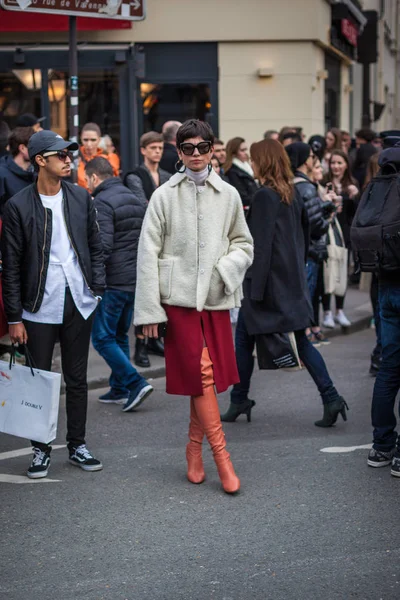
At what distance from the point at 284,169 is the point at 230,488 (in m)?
2.27

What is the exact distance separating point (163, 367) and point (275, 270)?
2.63 m

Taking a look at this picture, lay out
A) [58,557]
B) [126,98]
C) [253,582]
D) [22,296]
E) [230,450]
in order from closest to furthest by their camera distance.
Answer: [253,582] < [58,557] < [22,296] < [230,450] < [126,98]

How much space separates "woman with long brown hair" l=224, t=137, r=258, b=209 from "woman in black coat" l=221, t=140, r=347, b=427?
4173mm

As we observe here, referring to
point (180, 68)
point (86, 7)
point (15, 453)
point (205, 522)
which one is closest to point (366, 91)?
point (180, 68)

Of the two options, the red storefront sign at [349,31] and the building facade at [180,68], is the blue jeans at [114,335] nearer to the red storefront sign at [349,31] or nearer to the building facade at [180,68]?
the building facade at [180,68]

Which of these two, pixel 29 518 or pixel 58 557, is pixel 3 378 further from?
pixel 58 557

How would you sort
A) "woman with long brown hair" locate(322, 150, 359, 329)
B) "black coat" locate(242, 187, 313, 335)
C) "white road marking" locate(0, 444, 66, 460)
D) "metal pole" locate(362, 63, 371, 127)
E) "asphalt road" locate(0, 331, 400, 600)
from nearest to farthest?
"asphalt road" locate(0, 331, 400, 600) → "white road marking" locate(0, 444, 66, 460) → "black coat" locate(242, 187, 313, 335) → "woman with long brown hair" locate(322, 150, 359, 329) → "metal pole" locate(362, 63, 371, 127)

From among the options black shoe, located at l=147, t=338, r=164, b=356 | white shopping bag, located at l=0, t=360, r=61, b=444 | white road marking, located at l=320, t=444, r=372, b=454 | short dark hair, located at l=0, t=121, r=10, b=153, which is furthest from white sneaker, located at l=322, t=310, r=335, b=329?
white shopping bag, located at l=0, t=360, r=61, b=444

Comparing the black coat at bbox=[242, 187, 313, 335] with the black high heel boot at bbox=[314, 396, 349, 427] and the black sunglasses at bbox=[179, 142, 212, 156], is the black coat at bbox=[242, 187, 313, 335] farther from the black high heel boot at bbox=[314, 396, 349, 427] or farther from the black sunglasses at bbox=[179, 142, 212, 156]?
the black sunglasses at bbox=[179, 142, 212, 156]

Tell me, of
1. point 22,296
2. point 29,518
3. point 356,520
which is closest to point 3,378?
point 22,296

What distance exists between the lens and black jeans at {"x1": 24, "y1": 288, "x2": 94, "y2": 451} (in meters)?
5.93

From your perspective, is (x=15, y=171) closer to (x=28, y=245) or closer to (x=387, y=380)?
(x=28, y=245)

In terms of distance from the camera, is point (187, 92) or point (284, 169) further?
point (187, 92)

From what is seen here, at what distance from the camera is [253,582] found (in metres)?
4.34
